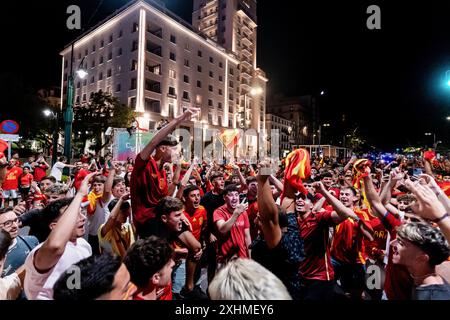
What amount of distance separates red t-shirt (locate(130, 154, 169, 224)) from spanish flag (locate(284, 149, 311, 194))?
1.52 m

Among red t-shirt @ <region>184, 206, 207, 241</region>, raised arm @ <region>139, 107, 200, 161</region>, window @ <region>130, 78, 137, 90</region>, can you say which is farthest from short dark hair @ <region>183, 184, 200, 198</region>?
window @ <region>130, 78, 137, 90</region>

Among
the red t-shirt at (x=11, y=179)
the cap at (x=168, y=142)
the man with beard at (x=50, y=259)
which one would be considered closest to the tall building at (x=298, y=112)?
the red t-shirt at (x=11, y=179)

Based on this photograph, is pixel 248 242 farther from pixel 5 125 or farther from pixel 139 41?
pixel 139 41

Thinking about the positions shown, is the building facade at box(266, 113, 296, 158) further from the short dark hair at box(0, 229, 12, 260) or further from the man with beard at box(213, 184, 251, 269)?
the short dark hair at box(0, 229, 12, 260)

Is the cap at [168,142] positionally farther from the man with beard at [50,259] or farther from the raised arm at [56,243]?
the raised arm at [56,243]

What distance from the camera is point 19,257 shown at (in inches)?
127

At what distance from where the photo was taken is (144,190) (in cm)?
306

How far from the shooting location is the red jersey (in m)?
4.20

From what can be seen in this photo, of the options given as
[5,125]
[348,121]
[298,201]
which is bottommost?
[298,201]

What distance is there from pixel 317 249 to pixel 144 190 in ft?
7.24

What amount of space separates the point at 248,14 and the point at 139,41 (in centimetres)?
3269

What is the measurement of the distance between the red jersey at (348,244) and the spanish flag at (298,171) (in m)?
1.73
